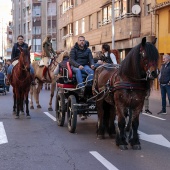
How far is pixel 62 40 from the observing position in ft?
211

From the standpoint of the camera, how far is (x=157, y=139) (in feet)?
35.8

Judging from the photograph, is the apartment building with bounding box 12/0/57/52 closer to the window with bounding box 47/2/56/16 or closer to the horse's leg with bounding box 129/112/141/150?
the window with bounding box 47/2/56/16

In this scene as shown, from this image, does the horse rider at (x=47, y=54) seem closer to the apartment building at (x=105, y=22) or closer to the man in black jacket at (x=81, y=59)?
the man in black jacket at (x=81, y=59)

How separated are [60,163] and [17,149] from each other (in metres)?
1.58

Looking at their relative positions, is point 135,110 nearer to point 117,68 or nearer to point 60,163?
point 117,68

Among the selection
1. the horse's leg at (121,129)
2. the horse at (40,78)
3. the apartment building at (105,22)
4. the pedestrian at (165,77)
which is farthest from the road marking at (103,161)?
the apartment building at (105,22)

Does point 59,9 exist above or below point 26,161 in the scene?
above

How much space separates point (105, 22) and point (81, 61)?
31512mm

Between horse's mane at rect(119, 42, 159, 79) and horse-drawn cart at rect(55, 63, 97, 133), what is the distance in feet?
6.89

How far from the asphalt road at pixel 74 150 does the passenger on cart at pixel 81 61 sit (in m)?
1.35

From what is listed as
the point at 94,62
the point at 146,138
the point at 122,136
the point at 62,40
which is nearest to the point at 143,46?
the point at 122,136

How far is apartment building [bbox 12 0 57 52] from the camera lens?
8556cm

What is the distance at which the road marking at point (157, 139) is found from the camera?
34.1 ft

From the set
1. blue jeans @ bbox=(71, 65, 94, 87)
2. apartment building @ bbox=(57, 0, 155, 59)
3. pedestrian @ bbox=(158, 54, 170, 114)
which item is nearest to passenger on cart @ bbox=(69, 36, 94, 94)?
blue jeans @ bbox=(71, 65, 94, 87)
